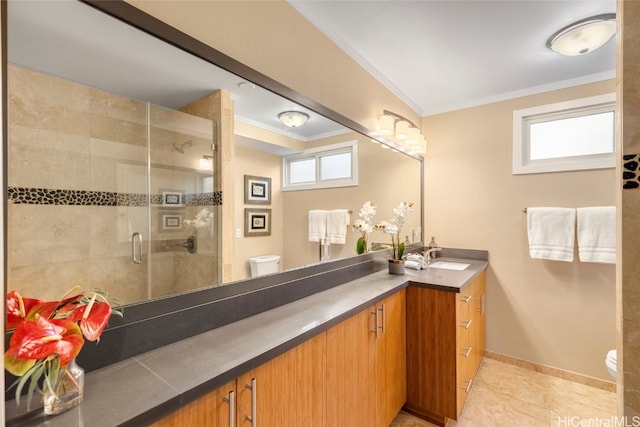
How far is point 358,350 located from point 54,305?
3.95 ft

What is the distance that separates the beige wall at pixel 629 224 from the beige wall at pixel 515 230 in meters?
1.98

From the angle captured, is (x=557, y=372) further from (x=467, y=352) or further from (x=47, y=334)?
(x=47, y=334)

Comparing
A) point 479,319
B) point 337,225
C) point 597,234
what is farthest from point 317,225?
point 597,234

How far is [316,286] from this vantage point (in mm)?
1633

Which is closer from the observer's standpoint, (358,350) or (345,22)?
(358,350)

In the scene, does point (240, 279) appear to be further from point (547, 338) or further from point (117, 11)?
point (547, 338)

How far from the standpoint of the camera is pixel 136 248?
3.15 ft

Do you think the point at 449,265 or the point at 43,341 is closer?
the point at 43,341

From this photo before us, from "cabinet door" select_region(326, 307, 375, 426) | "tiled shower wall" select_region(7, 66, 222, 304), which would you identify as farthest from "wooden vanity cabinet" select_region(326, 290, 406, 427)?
"tiled shower wall" select_region(7, 66, 222, 304)

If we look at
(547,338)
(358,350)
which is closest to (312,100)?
(358,350)

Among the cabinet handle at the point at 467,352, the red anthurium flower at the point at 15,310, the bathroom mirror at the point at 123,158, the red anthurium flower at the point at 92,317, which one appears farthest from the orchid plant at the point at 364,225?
the red anthurium flower at the point at 15,310

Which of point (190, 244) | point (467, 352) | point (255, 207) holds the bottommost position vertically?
point (467, 352)

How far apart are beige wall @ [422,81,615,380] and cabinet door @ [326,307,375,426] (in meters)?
1.85

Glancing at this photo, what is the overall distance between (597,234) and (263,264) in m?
2.56
